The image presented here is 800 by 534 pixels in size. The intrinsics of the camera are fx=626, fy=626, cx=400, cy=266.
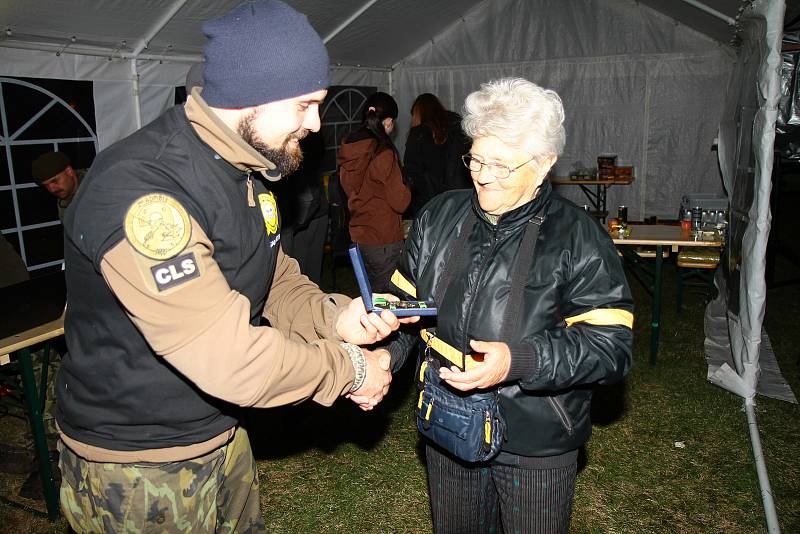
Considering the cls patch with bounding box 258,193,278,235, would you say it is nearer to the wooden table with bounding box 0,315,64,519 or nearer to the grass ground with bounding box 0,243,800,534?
the wooden table with bounding box 0,315,64,519

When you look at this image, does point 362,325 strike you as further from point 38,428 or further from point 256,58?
point 38,428

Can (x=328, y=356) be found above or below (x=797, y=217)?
above

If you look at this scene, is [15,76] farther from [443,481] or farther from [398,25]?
[398,25]

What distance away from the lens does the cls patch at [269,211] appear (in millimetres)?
1844

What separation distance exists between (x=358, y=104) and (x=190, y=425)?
27.5ft

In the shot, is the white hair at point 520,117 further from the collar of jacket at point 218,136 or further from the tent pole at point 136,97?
the tent pole at point 136,97

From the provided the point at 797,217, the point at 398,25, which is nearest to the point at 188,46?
the point at 398,25

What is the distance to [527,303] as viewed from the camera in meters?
1.98

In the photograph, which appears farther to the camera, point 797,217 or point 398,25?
point 797,217

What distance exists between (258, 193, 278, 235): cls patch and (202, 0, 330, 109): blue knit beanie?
0.35 m

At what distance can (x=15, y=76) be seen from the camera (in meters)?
4.71

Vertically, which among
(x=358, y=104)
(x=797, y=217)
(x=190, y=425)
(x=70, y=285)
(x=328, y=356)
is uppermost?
(x=358, y=104)

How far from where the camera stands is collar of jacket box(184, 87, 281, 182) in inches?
62.1

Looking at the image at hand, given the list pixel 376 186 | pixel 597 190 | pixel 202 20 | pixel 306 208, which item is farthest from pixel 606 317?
pixel 597 190
